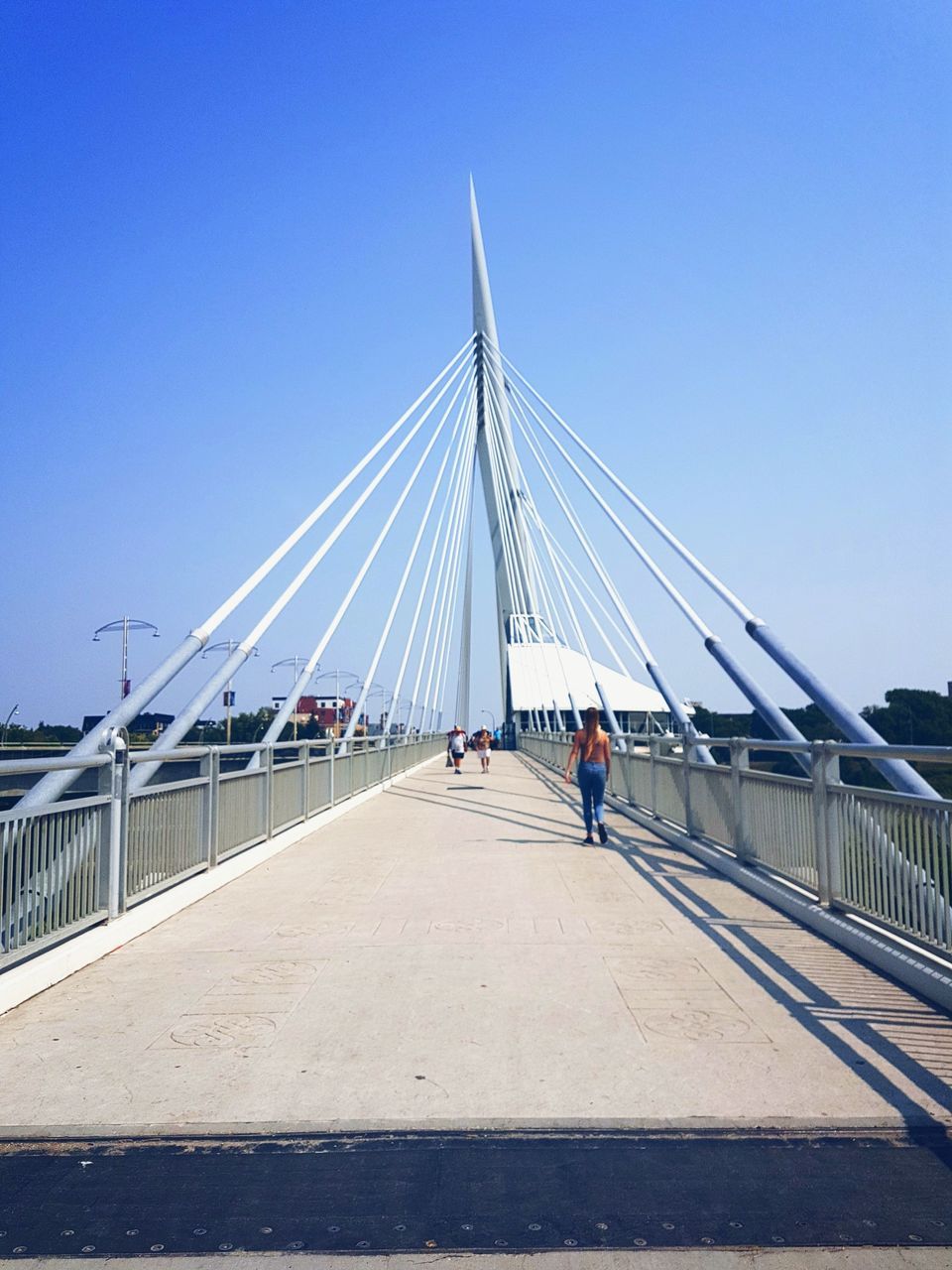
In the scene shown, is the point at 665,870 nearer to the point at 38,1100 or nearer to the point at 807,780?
the point at 807,780

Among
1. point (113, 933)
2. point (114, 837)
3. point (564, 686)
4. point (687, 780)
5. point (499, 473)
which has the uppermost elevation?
point (499, 473)

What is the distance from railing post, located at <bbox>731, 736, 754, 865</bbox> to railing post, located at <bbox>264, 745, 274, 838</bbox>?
5.24m

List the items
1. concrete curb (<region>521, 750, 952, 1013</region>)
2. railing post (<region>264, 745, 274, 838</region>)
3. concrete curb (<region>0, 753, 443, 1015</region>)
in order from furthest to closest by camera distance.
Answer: railing post (<region>264, 745, 274, 838</region>)
concrete curb (<region>0, 753, 443, 1015</region>)
concrete curb (<region>521, 750, 952, 1013</region>)

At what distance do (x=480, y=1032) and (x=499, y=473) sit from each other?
43.5m

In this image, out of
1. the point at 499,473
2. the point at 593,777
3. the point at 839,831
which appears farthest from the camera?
the point at 499,473

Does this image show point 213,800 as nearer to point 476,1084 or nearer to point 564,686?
point 476,1084

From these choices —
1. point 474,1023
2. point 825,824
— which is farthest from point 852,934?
point 474,1023

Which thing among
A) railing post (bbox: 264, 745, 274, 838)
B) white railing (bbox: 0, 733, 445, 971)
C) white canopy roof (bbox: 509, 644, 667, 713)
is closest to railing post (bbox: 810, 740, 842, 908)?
white railing (bbox: 0, 733, 445, 971)

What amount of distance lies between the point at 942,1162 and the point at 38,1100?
3.32 m

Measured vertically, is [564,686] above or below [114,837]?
above

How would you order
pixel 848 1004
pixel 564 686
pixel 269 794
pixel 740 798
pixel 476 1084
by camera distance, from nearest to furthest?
pixel 476 1084
pixel 848 1004
pixel 740 798
pixel 269 794
pixel 564 686

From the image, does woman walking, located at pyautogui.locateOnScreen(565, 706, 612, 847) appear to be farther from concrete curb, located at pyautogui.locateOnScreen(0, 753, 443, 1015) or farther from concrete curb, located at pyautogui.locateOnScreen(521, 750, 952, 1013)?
concrete curb, located at pyautogui.locateOnScreen(0, 753, 443, 1015)

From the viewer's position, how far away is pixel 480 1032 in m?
4.91

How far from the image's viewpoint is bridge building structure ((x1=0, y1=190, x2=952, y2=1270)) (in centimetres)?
311
